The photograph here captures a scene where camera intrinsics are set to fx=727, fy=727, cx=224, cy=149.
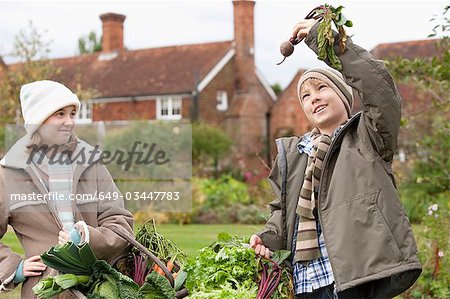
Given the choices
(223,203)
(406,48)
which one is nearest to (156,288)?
(223,203)

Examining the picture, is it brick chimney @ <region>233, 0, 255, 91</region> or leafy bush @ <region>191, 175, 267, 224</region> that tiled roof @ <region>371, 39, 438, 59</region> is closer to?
brick chimney @ <region>233, 0, 255, 91</region>

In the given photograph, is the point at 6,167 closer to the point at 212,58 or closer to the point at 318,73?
the point at 318,73

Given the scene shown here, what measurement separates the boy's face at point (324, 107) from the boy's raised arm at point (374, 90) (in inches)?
11.6

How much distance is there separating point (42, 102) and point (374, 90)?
1.64m

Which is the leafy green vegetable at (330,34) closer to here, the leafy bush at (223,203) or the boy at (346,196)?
the boy at (346,196)

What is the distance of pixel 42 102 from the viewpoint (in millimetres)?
3584

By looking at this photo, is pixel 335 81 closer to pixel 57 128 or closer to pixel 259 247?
pixel 259 247

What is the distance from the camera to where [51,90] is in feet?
11.8

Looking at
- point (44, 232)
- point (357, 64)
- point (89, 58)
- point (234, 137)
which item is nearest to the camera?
point (357, 64)

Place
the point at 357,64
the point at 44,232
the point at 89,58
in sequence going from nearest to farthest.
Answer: the point at 357,64 → the point at 44,232 → the point at 89,58

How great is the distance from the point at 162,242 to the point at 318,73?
44.4 inches

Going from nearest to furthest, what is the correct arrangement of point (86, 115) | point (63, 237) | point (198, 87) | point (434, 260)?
point (63, 237) → point (434, 260) → point (198, 87) → point (86, 115)

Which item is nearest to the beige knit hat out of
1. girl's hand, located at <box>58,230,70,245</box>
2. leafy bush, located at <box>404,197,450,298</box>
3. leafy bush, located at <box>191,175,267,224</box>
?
girl's hand, located at <box>58,230,70,245</box>

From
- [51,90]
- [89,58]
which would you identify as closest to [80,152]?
[51,90]
